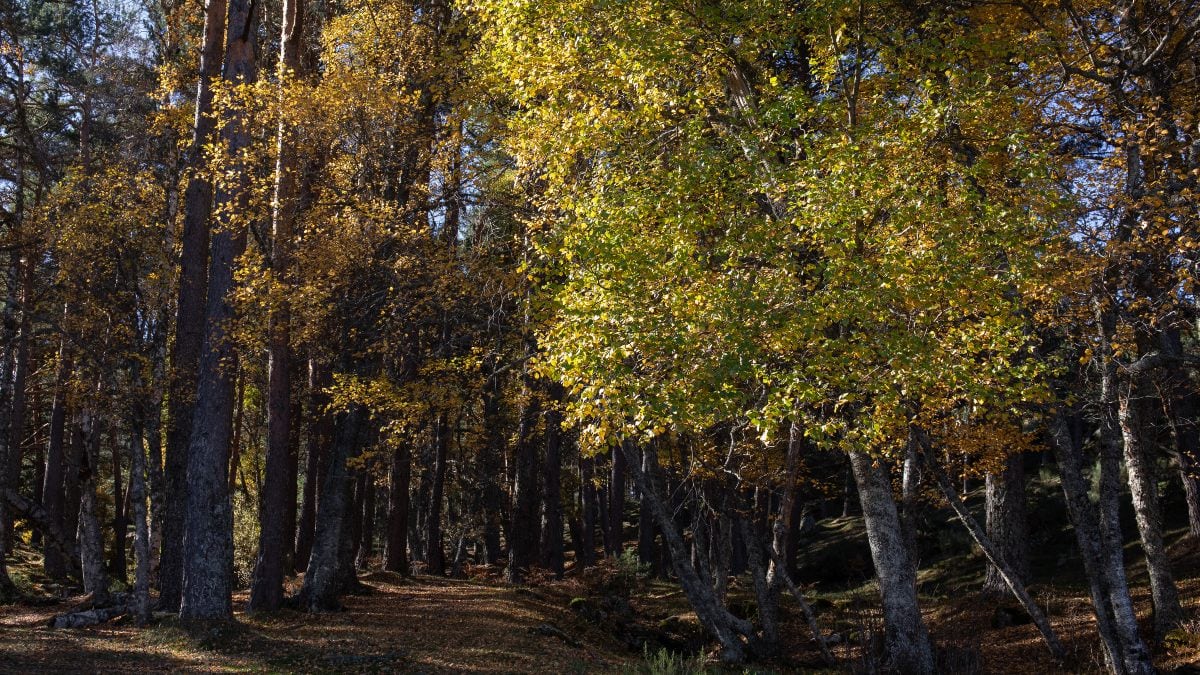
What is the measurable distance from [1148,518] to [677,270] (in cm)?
886

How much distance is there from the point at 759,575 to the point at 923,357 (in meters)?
6.89

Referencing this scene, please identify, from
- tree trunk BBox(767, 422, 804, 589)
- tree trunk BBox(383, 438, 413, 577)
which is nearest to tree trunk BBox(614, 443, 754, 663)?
tree trunk BBox(767, 422, 804, 589)

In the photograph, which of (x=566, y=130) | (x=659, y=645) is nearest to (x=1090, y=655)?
(x=659, y=645)

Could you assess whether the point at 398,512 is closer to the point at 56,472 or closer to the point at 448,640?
the point at 56,472

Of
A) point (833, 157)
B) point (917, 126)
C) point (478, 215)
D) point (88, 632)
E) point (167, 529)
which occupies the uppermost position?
point (478, 215)

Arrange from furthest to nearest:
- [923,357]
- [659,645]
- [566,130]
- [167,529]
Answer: [659,645]
[167,529]
[566,130]
[923,357]

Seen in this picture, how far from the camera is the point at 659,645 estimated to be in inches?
665

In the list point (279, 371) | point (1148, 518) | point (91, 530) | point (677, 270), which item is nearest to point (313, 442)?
point (91, 530)

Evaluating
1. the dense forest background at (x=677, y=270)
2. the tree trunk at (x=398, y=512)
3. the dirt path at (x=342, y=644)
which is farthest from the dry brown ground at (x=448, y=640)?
the tree trunk at (x=398, y=512)

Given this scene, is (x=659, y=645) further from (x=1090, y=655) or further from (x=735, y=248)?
(x=735, y=248)

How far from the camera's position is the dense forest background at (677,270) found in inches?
368

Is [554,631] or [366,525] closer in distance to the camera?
[554,631]

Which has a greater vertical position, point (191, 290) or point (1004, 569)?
point (191, 290)

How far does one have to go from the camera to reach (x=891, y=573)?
1133 centimetres
